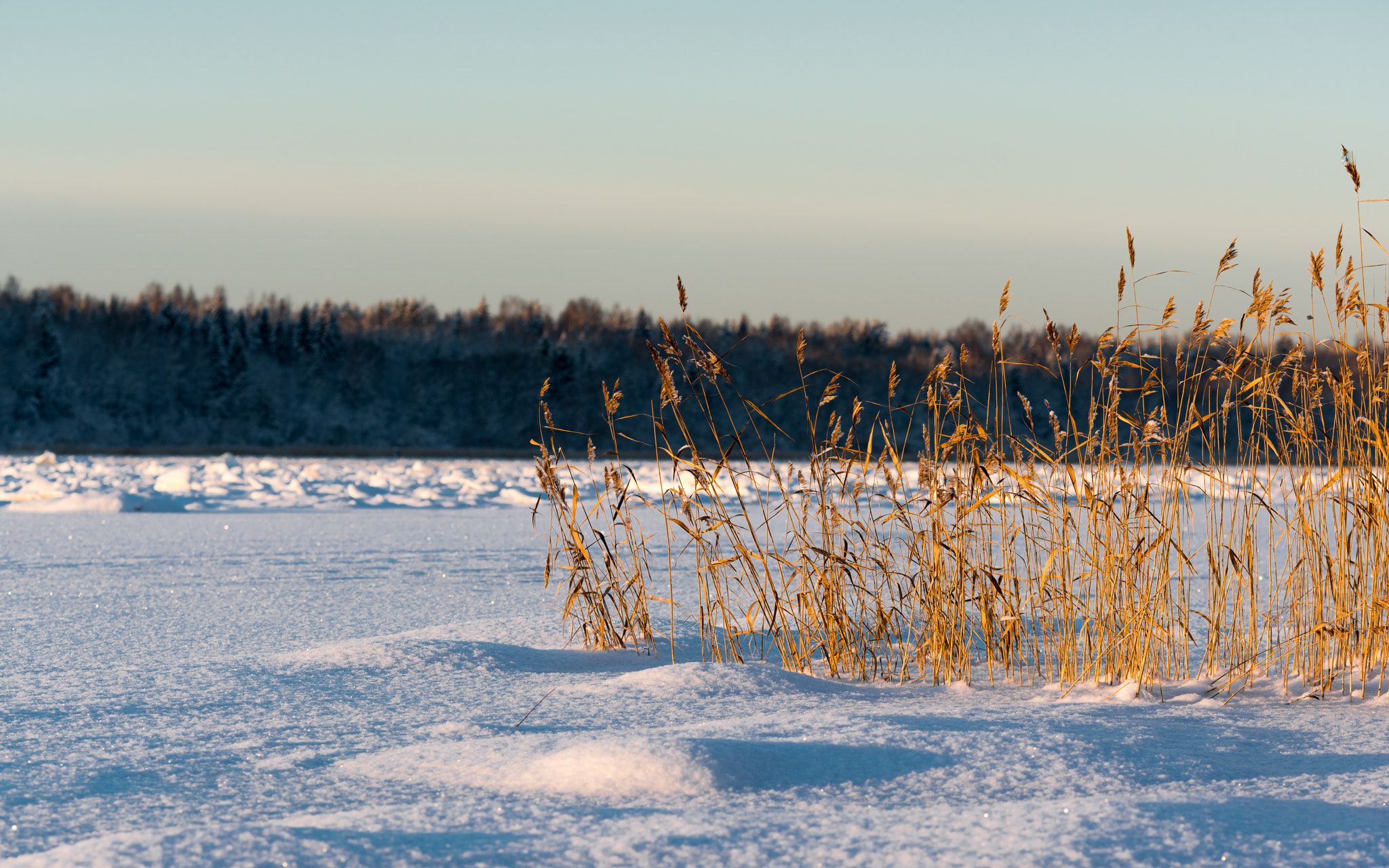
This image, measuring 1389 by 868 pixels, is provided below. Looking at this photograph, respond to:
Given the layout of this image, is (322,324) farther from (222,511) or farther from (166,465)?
(222,511)

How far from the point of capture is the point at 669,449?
2.03 metres

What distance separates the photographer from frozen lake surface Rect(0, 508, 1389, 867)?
1015mm

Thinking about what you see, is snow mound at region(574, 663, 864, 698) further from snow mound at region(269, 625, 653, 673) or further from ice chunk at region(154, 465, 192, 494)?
ice chunk at region(154, 465, 192, 494)

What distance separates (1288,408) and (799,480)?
98cm

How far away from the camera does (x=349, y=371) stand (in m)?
21.8

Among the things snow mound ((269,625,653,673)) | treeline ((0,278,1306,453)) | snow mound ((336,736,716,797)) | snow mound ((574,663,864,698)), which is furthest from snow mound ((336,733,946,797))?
treeline ((0,278,1306,453))

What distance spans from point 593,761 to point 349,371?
2170 cm

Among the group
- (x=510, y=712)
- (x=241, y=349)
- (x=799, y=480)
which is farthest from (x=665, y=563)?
(x=241, y=349)

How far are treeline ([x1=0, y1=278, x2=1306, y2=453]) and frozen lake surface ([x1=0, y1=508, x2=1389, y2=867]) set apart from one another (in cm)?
1662

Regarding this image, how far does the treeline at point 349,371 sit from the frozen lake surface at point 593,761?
54.5 ft

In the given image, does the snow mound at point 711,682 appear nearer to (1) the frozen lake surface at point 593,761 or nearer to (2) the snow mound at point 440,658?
(1) the frozen lake surface at point 593,761

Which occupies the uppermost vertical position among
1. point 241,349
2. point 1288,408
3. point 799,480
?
point 241,349

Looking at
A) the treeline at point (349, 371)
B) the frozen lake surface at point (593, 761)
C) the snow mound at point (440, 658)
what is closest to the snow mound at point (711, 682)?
the frozen lake surface at point (593, 761)

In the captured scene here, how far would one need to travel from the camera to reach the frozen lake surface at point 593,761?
3.33 feet
